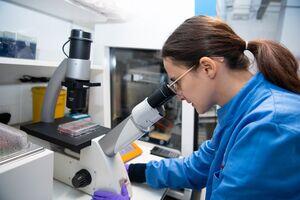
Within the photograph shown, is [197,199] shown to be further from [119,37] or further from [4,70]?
[4,70]

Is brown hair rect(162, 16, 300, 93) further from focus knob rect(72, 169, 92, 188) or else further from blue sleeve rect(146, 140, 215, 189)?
focus knob rect(72, 169, 92, 188)

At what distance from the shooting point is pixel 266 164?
0.55m

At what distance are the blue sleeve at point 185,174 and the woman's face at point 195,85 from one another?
1.00ft

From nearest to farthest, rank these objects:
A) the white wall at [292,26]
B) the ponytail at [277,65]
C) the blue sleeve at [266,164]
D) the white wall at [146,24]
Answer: the blue sleeve at [266,164] < the ponytail at [277,65] < the white wall at [146,24] < the white wall at [292,26]

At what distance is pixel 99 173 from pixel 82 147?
134 millimetres

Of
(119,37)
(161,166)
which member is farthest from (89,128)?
(119,37)

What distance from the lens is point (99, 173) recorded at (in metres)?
0.91

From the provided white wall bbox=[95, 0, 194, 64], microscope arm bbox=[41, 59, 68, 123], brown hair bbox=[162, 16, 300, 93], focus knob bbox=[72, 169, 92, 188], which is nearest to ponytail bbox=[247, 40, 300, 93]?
brown hair bbox=[162, 16, 300, 93]

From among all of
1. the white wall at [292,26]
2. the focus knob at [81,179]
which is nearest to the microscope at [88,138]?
the focus knob at [81,179]

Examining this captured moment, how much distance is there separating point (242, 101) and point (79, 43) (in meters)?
0.72

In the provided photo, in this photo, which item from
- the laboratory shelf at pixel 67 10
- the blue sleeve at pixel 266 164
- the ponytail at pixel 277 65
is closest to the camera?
the blue sleeve at pixel 266 164

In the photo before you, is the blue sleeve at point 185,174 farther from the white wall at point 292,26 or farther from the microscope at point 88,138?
the white wall at point 292,26

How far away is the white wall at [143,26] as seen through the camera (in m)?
1.35

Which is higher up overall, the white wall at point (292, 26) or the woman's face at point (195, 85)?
the white wall at point (292, 26)
